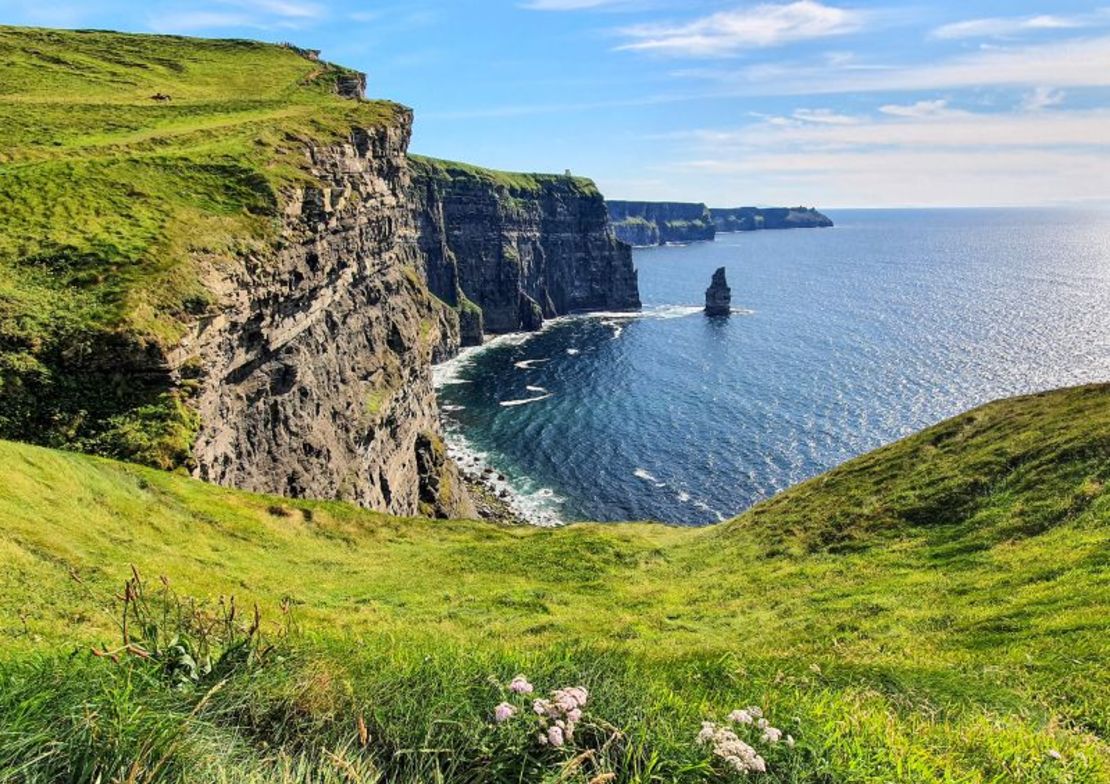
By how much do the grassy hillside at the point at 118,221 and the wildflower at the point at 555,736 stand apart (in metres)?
31.4

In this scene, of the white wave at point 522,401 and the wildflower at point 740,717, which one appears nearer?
the wildflower at point 740,717

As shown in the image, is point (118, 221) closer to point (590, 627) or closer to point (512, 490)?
point (590, 627)

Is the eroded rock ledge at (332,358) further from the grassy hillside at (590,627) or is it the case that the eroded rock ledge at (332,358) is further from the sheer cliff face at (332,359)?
the grassy hillside at (590,627)

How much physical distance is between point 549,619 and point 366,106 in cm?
7533

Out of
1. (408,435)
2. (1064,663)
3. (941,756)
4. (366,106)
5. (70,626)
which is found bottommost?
(408,435)

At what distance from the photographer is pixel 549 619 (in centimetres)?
2405

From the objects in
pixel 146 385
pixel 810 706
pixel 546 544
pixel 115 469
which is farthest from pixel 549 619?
pixel 146 385

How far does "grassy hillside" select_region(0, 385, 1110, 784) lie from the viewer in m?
6.59

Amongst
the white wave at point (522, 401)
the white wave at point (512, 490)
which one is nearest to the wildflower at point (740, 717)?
the white wave at point (512, 490)

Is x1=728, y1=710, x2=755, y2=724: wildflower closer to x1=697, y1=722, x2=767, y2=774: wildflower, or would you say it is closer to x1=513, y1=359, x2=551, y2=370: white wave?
x1=697, y1=722, x2=767, y2=774: wildflower

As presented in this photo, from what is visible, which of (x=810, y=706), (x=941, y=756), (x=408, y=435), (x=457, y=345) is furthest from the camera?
(x=457, y=345)

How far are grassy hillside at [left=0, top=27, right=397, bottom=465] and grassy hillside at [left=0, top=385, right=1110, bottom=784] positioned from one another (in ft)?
17.0

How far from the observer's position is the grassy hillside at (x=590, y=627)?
6586 mm

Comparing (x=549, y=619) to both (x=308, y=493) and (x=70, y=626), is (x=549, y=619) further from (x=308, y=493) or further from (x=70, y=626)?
(x=308, y=493)
